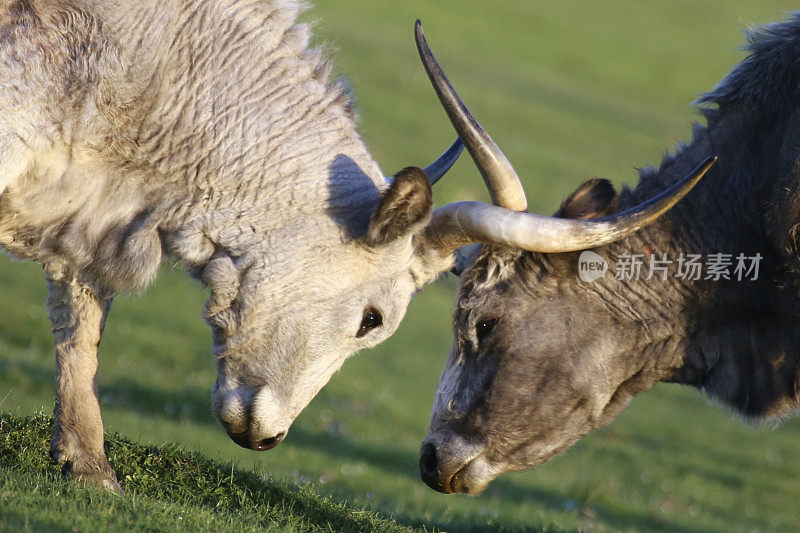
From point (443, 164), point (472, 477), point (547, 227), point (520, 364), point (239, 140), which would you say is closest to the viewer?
point (547, 227)

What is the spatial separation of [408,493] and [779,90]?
6180mm

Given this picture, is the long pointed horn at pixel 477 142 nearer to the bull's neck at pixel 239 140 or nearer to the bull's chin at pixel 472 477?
the bull's neck at pixel 239 140

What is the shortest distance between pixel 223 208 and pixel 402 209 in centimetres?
123

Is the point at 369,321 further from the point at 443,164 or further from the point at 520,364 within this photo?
the point at 443,164

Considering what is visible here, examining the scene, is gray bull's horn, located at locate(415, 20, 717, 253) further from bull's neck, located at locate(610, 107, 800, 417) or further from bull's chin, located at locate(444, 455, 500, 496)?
bull's chin, located at locate(444, 455, 500, 496)

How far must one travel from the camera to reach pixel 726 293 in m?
6.51

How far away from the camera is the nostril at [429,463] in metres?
6.70

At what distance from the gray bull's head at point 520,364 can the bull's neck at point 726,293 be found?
30 centimetres

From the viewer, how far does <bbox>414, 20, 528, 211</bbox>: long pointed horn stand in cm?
606

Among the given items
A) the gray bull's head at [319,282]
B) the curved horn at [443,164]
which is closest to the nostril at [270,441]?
the gray bull's head at [319,282]

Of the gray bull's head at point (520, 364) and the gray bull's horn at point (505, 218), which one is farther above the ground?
the gray bull's horn at point (505, 218)

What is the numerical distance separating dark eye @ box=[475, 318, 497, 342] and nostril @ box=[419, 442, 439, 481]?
83 centimetres

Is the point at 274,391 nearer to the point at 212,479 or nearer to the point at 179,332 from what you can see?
the point at 212,479

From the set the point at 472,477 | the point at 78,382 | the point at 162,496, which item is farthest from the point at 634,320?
the point at 78,382
